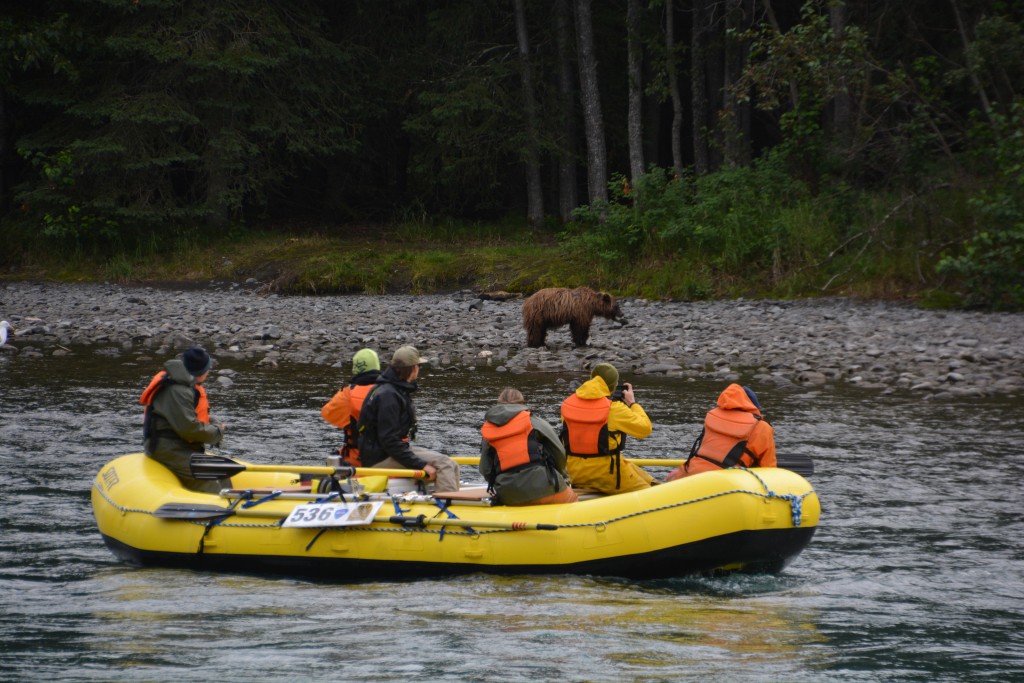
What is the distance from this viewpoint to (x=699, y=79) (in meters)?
25.5

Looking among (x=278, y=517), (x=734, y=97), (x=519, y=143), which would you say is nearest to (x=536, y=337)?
(x=734, y=97)

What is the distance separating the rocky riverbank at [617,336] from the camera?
14.3 meters

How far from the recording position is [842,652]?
589cm

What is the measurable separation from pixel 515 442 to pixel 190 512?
83.1 inches

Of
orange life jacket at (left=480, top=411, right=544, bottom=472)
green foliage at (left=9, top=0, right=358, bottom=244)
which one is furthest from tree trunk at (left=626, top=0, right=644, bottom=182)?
orange life jacket at (left=480, top=411, right=544, bottom=472)

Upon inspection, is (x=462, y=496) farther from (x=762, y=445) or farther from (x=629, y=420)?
(x=762, y=445)

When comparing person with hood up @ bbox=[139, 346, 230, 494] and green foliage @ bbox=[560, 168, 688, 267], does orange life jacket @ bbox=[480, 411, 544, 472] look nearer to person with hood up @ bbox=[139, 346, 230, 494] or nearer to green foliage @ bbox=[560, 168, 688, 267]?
person with hood up @ bbox=[139, 346, 230, 494]

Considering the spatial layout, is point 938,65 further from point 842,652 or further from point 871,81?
point 842,652

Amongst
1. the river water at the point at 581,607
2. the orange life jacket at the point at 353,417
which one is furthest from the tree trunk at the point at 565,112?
the orange life jacket at the point at 353,417

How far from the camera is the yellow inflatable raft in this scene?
703cm

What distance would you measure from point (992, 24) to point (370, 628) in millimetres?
16999

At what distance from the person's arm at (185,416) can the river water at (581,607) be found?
3.23 feet

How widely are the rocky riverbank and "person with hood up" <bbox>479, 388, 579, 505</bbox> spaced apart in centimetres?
675

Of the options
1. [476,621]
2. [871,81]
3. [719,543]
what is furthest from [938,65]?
[476,621]
